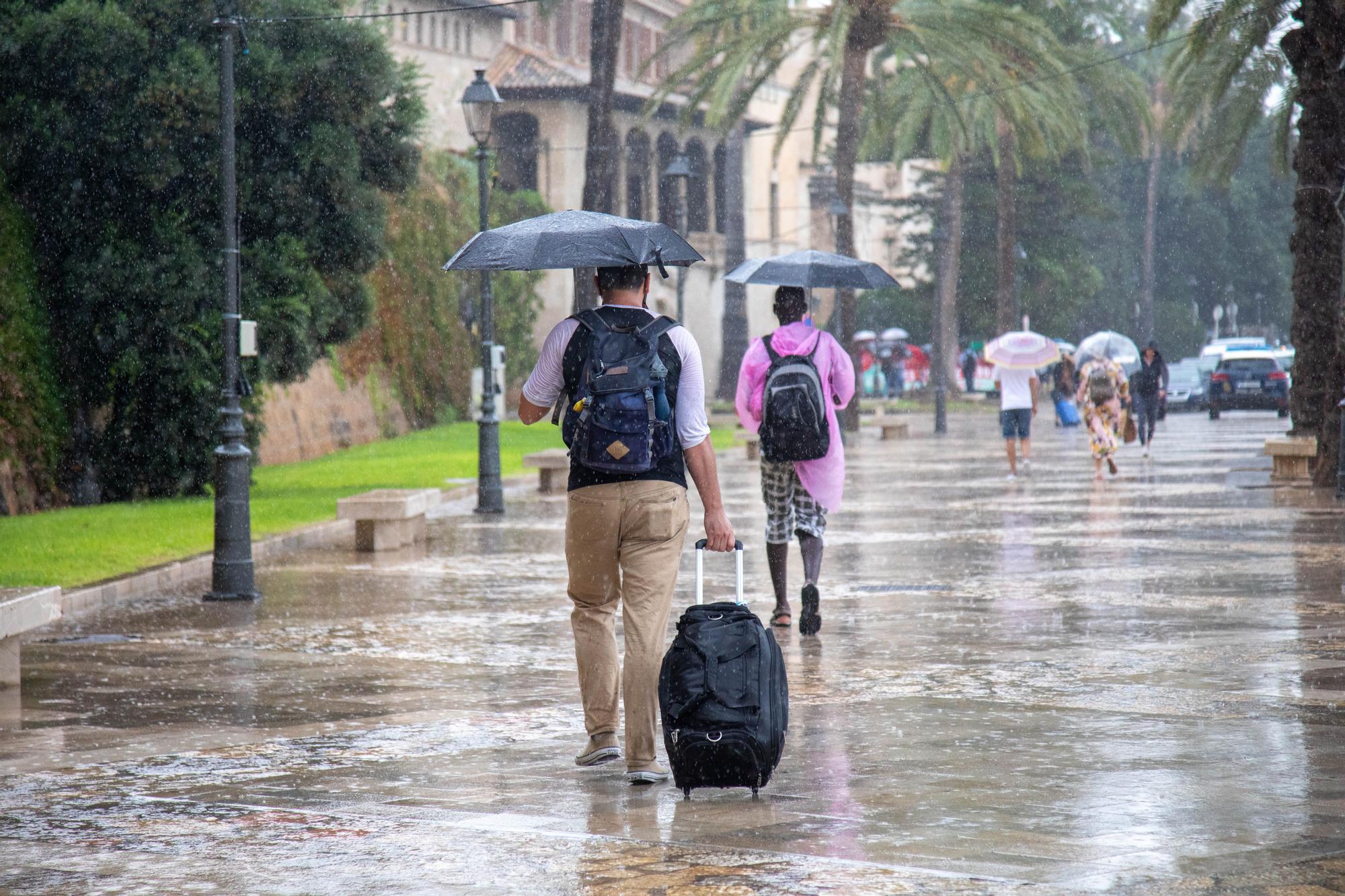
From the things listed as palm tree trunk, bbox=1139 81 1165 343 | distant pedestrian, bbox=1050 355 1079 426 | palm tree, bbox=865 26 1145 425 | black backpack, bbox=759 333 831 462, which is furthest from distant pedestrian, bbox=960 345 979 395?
black backpack, bbox=759 333 831 462

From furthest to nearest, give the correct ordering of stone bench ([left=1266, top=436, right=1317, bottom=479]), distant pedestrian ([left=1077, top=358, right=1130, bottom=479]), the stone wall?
1. the stone wall
2. distant pedestrian ([left=1077, top=358, right=1130, bottom=479])
3. stone bench ([left=1266, top=436, right=1317, bottom=479])

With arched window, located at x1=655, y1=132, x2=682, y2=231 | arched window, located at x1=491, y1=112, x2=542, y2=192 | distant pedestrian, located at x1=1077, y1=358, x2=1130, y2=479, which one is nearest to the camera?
distant pedestrian, located at x1=1077, y1=358, x2=1130, y2=479

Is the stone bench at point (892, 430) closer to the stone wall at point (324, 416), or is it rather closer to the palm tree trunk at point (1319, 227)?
the stone wall at point (324, 416)

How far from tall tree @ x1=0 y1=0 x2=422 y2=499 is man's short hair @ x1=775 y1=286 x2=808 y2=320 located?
1133cm

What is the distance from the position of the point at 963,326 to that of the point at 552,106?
17956mm

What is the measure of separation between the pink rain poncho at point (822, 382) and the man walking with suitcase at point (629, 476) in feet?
11.8

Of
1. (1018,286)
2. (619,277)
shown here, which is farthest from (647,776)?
(1018,286)

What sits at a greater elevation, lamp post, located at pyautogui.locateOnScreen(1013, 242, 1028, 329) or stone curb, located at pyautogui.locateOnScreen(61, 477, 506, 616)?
lamp post, located at pyautogui.locateOnScreen(1013, 242, 1028, 329)

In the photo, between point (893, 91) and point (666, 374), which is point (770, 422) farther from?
point (893, 91)

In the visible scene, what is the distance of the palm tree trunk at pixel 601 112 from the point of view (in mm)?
33156

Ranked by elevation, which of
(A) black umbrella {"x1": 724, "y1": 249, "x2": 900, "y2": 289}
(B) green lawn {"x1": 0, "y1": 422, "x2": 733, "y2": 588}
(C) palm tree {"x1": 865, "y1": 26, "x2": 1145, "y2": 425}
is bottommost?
(B) green lawn {"x1": 0, "y1": 422, "x2": 733, "y2": 588}

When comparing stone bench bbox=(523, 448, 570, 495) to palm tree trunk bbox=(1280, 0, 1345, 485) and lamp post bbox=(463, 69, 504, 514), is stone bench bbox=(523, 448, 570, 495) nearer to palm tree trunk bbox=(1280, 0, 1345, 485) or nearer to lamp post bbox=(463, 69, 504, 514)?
lamp post bbox=(463, 69, 504, 514)

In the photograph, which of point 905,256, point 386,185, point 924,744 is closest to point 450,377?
point 386,185

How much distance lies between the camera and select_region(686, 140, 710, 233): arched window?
6138 centimetres
